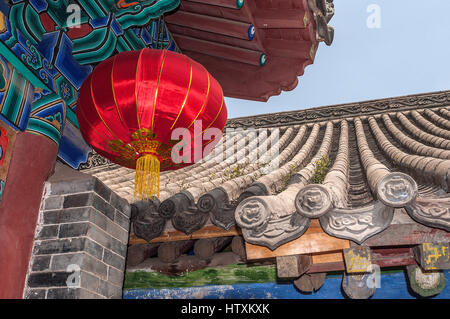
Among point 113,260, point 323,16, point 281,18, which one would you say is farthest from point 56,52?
point 323,16

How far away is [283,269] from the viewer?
261cm

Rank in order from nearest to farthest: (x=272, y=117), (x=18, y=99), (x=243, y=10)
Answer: (x=18, y=99) < (x=243, y=10) < (x=272, y=117)

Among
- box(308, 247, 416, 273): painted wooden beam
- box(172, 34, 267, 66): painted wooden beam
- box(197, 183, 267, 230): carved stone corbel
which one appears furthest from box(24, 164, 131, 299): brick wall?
box(172, 34, 267, 66): painted wooden beam

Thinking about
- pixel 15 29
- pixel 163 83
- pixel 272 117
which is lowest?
pixel 163 83

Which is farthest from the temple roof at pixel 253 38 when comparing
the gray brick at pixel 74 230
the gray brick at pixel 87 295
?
the gray brick at pixel 87 295

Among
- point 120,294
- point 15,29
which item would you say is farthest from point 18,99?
point 120,294

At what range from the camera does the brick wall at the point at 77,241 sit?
3.01 m

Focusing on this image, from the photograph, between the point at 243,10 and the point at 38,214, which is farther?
the point at 243,10

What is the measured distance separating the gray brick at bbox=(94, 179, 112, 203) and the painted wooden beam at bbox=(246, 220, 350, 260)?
58.1 inches

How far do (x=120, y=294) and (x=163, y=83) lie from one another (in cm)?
181

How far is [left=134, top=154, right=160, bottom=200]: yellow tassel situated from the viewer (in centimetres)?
301
